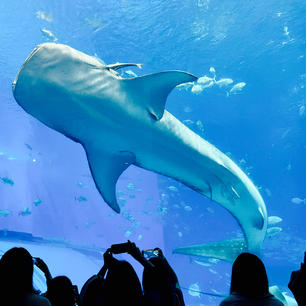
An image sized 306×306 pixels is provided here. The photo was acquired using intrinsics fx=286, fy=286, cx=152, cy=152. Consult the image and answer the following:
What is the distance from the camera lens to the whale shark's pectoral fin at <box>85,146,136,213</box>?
111 inches

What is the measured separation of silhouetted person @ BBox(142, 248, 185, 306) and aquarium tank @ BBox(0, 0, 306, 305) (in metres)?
0.95

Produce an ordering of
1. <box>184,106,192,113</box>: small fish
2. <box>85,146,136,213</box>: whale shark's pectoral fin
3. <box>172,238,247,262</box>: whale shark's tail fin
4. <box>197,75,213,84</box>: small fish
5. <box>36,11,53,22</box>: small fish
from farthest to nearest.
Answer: <box>184,106,192,113</box>: small fish
<box>197,75,213,84</box>: small fish
<box>36,11,53,22</box>: small fish
<box>172,238,247,262</box>: whale shark's tail fin
<box>85,146,136,213</box>: whale shark's pectoral fin

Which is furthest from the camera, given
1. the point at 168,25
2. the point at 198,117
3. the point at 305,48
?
the point at 198,117

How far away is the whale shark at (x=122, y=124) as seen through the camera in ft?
6.59

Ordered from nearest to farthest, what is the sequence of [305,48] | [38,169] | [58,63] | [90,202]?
[58,63] → [305,48] → [38,169] → [90,202]

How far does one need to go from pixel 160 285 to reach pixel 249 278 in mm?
332

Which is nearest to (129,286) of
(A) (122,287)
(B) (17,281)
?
(A) (122,287)

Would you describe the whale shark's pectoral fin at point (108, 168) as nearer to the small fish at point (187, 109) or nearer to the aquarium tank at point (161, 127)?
the aquarium tank at point (161, 127)

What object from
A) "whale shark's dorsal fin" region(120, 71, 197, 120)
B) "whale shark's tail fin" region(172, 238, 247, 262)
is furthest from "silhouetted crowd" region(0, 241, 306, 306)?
"whale shark's tail fin" region(172, 238, 247, 262)

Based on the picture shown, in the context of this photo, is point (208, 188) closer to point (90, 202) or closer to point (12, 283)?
point (12, 283)

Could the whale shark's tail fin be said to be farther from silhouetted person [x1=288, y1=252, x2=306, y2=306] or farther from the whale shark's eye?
silhouetted person [x1=288, y1=252, x2=306, y2=306]

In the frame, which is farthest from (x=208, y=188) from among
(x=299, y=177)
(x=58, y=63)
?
(x=299, y=177)

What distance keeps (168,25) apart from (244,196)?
7.23m

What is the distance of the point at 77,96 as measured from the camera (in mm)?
2164
